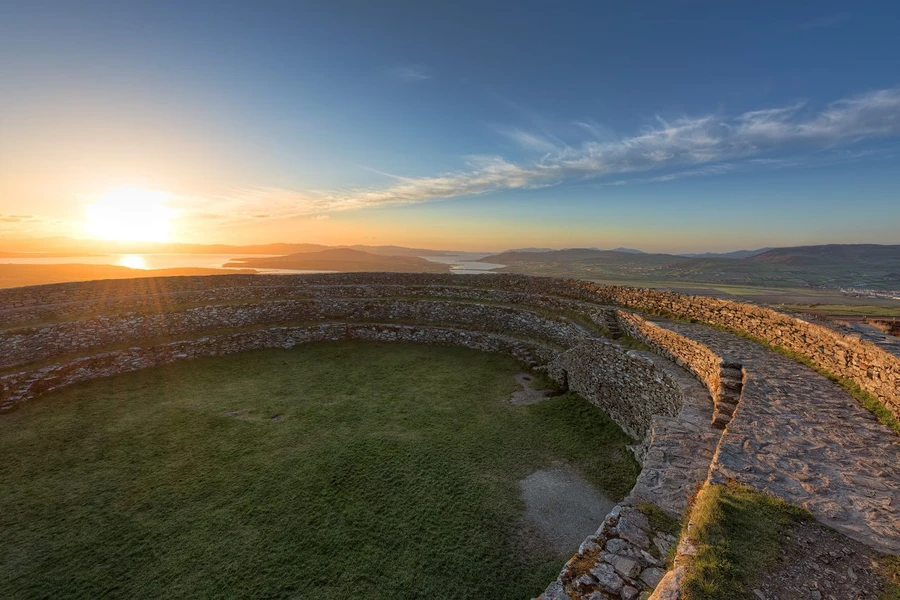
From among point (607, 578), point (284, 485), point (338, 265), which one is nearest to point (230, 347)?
point (284, 485)

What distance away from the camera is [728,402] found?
10.1m

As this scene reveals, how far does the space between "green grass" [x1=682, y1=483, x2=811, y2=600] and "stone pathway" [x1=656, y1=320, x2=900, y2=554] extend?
0.52 meters

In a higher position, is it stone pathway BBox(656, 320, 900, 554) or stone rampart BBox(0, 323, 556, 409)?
stone pathway BBox(656, 320, 900, 554)

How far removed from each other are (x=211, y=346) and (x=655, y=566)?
26.0 meters

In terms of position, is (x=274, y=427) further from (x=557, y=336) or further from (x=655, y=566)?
(x=557, y=336)

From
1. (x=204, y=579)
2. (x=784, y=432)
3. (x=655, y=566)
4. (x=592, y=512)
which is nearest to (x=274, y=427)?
(x=204, y=579)

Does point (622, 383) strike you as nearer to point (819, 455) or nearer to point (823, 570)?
point (819, 455)

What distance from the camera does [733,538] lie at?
5191mm

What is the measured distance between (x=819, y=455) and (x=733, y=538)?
4.12 metres

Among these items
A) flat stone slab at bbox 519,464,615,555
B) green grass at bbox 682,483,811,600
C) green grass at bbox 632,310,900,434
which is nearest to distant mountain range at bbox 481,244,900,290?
green grass at bbox 632,310,900,434

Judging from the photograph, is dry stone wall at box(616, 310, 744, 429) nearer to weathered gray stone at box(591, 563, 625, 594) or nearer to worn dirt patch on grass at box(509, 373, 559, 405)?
worn dirt patch on grass at box(509, 373, 559, 405)

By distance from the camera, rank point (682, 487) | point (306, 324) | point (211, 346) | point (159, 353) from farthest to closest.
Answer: point (306, 324), point (211, 346), point (159, 353), point (682, 487)

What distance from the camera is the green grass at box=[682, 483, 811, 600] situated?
14.4ft

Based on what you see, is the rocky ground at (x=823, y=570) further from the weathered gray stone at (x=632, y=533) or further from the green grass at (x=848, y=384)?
the green grass at (x=848, y=384)
